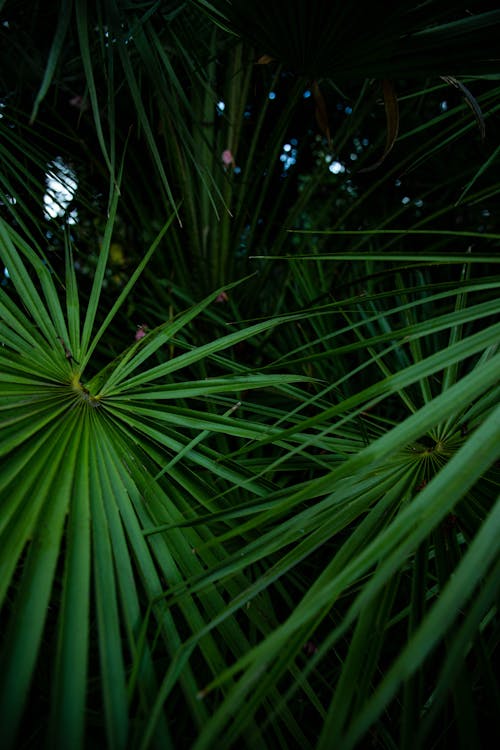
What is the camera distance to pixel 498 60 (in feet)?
1.88

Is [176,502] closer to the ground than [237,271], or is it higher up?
closer to the ground

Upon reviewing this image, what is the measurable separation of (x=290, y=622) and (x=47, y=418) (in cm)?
36

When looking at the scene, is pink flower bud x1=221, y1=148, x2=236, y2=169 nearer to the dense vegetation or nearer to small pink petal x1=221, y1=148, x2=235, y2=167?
small pink petal x1=221, y1=148, x2=235, y2=167

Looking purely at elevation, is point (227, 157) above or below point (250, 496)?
above

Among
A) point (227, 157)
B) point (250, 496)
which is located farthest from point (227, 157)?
point (250, 496)

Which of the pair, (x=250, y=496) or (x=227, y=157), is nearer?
(x=250, y=496)

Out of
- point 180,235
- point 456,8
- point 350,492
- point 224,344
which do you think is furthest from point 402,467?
point 180,235

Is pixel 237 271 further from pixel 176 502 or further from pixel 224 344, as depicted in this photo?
pixel 176 502

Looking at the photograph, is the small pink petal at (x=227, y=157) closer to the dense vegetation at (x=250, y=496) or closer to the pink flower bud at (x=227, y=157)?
the pink flower bud at (x=227, y=157)

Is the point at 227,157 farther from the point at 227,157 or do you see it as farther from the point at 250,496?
the point at 250,496

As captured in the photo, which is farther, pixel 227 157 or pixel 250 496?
pixel 227 157

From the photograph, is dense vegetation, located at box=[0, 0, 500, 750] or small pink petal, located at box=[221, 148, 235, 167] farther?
small pink petal, located at box=[221, 148, 235, 167]

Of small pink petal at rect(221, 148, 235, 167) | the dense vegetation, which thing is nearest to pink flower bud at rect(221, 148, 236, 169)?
small pink petal at rect(221, 148, 235, 167)

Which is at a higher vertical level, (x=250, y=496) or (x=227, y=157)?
(x=227, y=157)
